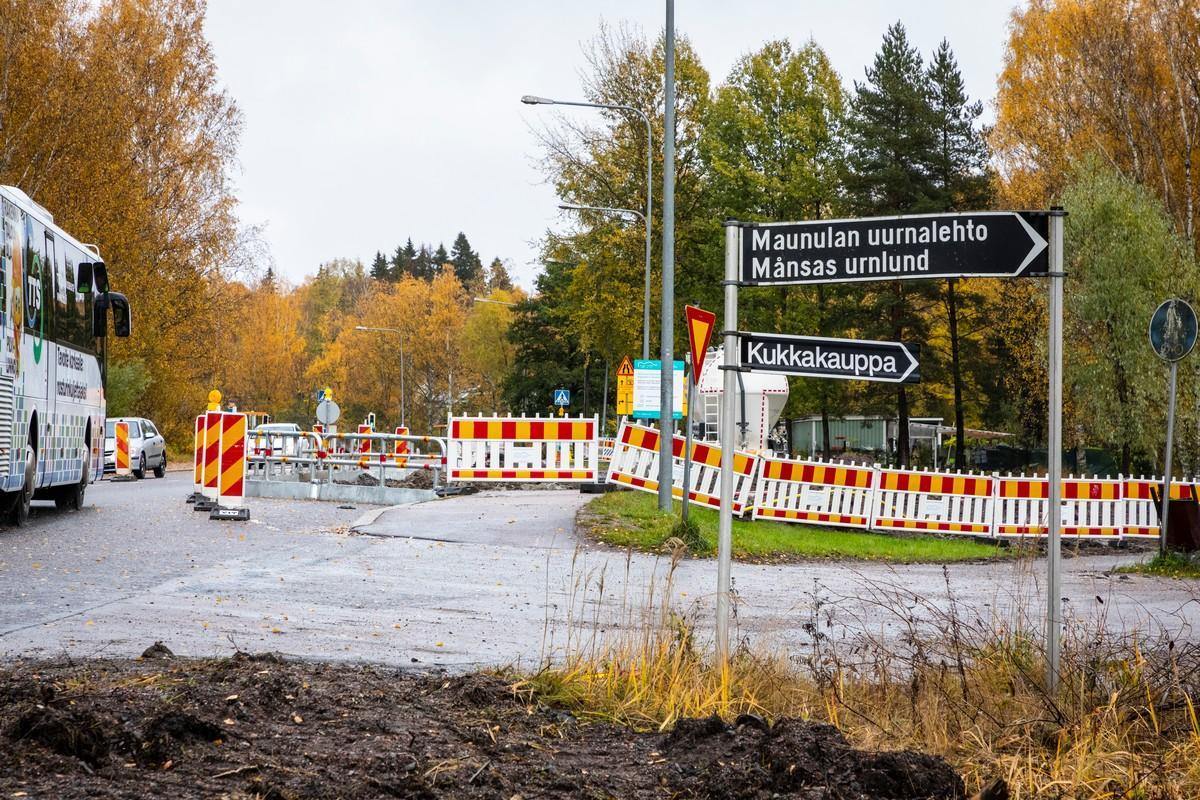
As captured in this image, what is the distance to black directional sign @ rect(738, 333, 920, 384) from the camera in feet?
22.4

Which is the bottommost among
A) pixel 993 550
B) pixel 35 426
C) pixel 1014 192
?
pixel 993 550

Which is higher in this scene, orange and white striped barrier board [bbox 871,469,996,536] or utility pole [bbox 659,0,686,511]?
utility pole [bbox 659,0,686,511]

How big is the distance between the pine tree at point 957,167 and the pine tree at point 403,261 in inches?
4977

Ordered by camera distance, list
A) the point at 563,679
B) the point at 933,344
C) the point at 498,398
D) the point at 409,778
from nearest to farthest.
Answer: the point at 409,778 → the point at 563,679 → the point at 933,344 → the point at 498,398

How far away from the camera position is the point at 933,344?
52.7 metres

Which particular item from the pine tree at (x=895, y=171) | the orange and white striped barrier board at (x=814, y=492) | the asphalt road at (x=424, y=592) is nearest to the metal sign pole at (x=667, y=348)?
the asphalt road at (x=424, y=592)

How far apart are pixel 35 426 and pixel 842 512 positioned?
41.6 ft

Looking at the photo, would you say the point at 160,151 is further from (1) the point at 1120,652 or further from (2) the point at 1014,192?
(1) the point at 1120,652

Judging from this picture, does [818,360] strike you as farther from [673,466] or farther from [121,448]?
[121,448]

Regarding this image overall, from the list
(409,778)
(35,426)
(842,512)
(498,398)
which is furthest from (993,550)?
(498,398)

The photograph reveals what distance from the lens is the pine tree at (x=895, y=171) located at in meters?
48.3

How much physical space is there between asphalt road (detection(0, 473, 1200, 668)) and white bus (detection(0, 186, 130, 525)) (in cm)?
81

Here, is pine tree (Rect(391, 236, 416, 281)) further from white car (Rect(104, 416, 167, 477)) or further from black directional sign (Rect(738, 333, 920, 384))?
black directional sign (Rect(738, 333, 920, 384))

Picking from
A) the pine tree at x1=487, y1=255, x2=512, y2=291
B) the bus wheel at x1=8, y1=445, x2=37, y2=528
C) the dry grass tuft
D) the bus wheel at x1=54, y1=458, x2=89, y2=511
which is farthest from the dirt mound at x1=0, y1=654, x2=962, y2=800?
the pine tree at x1=487, y1=255, x2=512, y2=291
